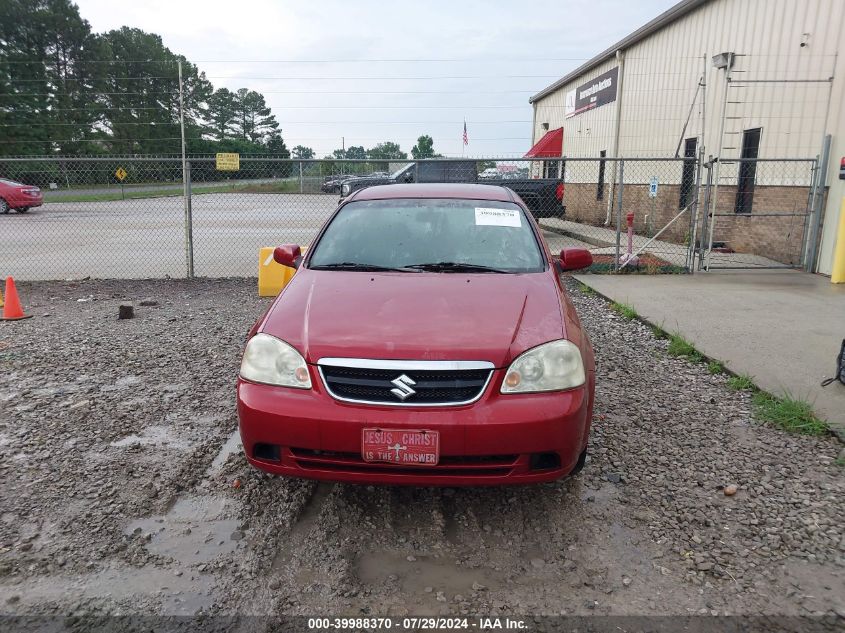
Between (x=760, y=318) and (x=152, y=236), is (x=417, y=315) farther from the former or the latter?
(x=152, y=236)

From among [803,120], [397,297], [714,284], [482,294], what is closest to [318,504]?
[397,297]

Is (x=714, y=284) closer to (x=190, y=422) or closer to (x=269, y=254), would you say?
(x=269, y=254)

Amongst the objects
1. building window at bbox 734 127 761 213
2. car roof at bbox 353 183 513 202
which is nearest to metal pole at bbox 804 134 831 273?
building window at bbox 734 127 761 213

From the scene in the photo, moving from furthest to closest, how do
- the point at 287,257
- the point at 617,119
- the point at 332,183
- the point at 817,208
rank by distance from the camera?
the point at 617,119 → the point at 332,183 → the point at 817,208 → the point at 287,257

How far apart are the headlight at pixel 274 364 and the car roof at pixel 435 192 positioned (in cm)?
189

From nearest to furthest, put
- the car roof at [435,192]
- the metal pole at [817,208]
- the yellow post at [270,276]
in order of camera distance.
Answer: the car roof at [435,192] < the yellow post at [270,276] < the metal pole at [817,208]

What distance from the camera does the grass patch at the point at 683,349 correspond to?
18.2ft

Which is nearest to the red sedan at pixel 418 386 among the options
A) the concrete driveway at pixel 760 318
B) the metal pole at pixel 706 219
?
the concrete driveway at pixel 760 318

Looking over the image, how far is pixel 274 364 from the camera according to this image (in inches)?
115

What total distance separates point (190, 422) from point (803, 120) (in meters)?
10.5

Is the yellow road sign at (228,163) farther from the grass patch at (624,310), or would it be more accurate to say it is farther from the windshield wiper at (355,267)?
the windshield wiper at (355,267)

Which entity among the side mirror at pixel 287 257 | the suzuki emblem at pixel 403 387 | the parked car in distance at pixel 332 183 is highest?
the parked car in distance at pixel 332 183

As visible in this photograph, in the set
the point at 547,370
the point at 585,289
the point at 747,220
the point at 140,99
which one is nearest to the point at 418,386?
the point at 547,370

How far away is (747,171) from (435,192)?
9729mm
